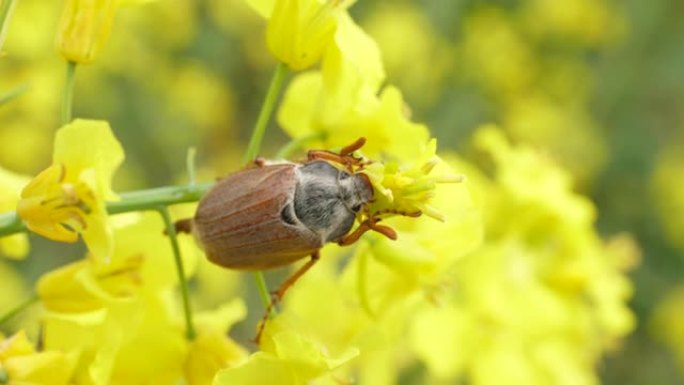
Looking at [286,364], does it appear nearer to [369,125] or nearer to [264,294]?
[264,294]

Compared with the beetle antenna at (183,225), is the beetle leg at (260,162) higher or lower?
higher

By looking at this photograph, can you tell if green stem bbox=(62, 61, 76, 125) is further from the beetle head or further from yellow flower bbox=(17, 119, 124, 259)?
the beetle head

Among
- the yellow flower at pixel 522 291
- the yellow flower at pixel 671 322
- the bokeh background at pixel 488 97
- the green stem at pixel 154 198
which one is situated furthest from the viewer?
the yellow flower at pixel 671 322

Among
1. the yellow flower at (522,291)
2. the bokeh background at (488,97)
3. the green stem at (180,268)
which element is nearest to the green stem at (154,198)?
the green stem at (180,268)

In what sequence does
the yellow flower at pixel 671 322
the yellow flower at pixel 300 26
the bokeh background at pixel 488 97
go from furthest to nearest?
the yellow flower at pixel 671 322, the bokeh background at pixel 488 97, the yellow flower at pixel 300 26

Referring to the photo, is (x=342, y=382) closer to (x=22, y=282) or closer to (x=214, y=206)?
(x=214, y=206)

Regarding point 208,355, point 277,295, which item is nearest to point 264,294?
point 277,295

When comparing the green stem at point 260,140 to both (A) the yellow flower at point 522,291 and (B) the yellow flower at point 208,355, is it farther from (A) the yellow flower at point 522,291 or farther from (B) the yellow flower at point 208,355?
(A) the yellow flower at point 522,291
